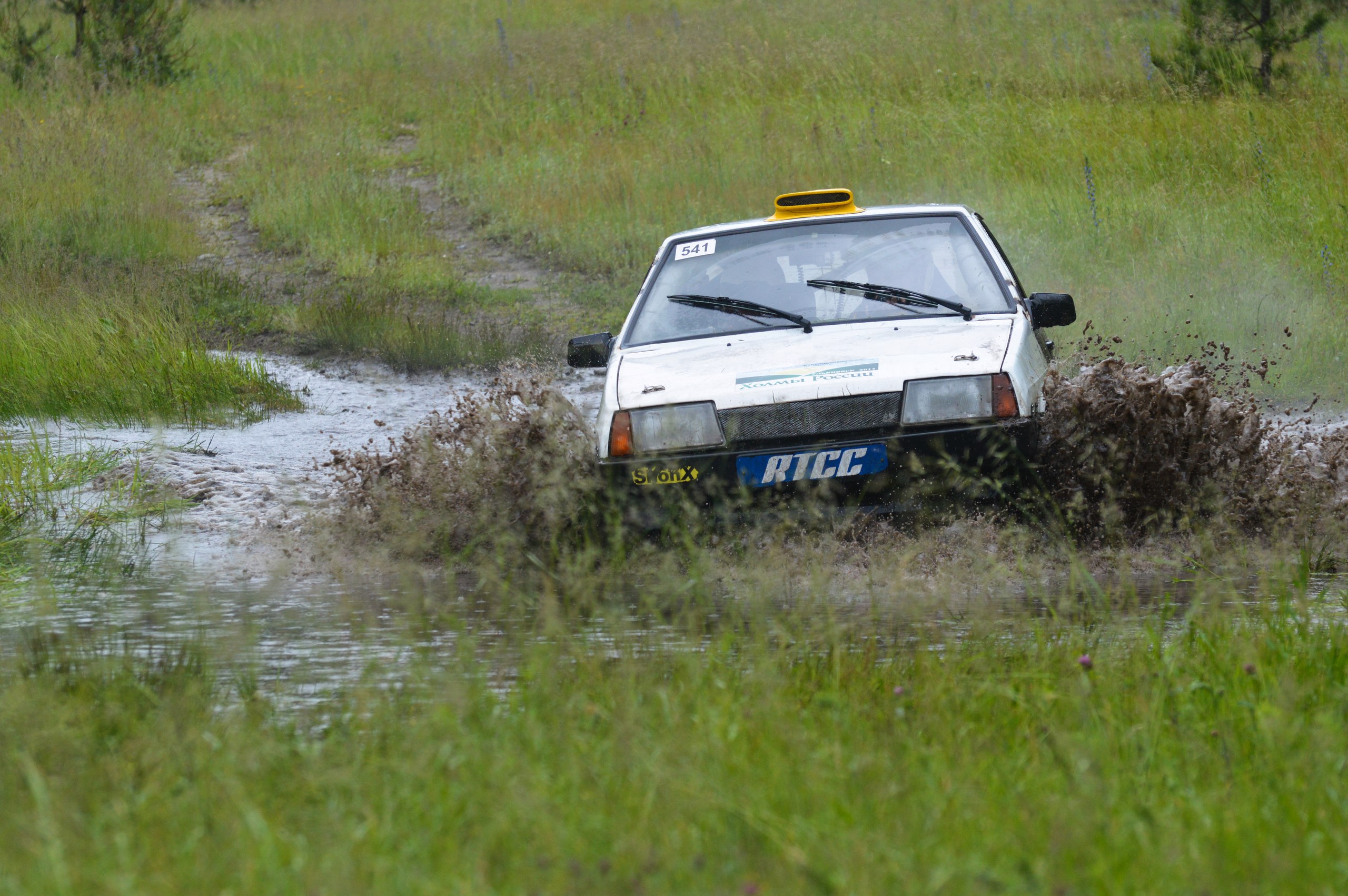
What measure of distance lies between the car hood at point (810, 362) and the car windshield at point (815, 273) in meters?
0.18

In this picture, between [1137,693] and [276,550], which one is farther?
[276,550]

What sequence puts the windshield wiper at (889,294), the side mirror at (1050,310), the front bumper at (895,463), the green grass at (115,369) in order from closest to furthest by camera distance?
1. the front bumper at (895,463)
2. the windshield wiper at (889,294)
3. the side mirror at (1050,310)
4. the green grass at (115,369)

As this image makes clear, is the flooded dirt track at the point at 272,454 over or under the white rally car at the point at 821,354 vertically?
under

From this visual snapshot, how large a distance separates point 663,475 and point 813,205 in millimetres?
2237

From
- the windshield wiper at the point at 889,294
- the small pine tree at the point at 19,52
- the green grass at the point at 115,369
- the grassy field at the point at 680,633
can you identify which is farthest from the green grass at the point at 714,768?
the small pine tree at the point at 19,52

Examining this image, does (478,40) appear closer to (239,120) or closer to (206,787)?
(239,120)

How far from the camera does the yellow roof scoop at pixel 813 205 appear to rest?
6.36 meters

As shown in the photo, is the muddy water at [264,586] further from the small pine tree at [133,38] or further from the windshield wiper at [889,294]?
the small pine tree at [133,38]

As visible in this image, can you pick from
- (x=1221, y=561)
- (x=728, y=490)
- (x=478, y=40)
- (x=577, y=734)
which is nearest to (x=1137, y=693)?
(x=577, y=734)

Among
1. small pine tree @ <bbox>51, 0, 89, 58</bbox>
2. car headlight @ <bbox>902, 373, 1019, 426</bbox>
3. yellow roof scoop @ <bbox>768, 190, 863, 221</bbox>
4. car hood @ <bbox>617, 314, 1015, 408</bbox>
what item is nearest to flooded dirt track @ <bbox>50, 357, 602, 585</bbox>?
yellow roof scoop @ <bbox>768, 190, 863, 221</bbox>

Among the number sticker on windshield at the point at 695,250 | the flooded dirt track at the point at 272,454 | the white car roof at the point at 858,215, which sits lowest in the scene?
the flooded dirt track at the point at 272,454

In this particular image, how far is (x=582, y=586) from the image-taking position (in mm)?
4750

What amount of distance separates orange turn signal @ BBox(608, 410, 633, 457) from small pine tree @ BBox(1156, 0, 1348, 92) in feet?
40.5

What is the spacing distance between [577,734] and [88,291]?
9814 millimetres
